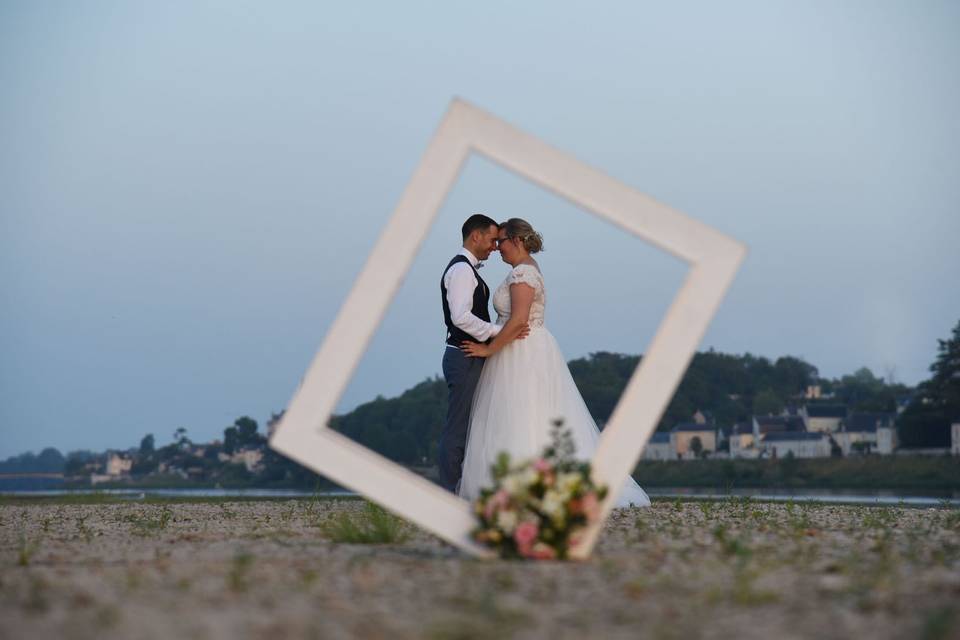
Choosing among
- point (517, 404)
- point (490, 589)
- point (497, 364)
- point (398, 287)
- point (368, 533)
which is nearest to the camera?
point (490, 589)

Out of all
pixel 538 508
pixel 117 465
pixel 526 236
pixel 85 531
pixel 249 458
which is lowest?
pixel 117 465

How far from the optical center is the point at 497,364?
10805 millimetres

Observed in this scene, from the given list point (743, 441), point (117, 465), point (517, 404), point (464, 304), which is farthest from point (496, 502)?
point (117, 465)

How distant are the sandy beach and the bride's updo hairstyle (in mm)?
3041

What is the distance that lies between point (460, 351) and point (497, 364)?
1.39 feet

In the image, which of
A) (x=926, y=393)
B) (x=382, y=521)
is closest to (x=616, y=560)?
(x=382, y=521)

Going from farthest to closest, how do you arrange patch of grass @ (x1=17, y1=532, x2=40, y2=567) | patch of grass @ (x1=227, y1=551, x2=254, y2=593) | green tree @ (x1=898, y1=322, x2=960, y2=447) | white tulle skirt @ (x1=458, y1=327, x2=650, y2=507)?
green tree @ (x1=898, y1=322, x2=960, y2=447)
white tulle skirt @ (x1=458, y1=327, x2=650, y2=507)
patch of grass @ (x1=17, y1=532, x2=40, y2=567)
patch of grass @ (x1=227, y1=551, x2=254, y2=593)

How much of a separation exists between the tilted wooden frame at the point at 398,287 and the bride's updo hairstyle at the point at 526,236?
3860 millimetres

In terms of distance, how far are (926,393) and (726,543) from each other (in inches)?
2723

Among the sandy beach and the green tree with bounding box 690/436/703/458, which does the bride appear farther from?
the green tree with bounding box 690/436/703/458

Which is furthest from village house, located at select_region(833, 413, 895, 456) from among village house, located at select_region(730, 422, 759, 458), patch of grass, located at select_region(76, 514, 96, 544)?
patch of grass, located at select_region(76, 514, 96, 544)

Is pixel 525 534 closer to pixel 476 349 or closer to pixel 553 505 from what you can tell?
pixel 553 505

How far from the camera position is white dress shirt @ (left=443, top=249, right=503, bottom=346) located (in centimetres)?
1063

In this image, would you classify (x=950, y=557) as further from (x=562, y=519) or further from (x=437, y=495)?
(x=437, y=495)
